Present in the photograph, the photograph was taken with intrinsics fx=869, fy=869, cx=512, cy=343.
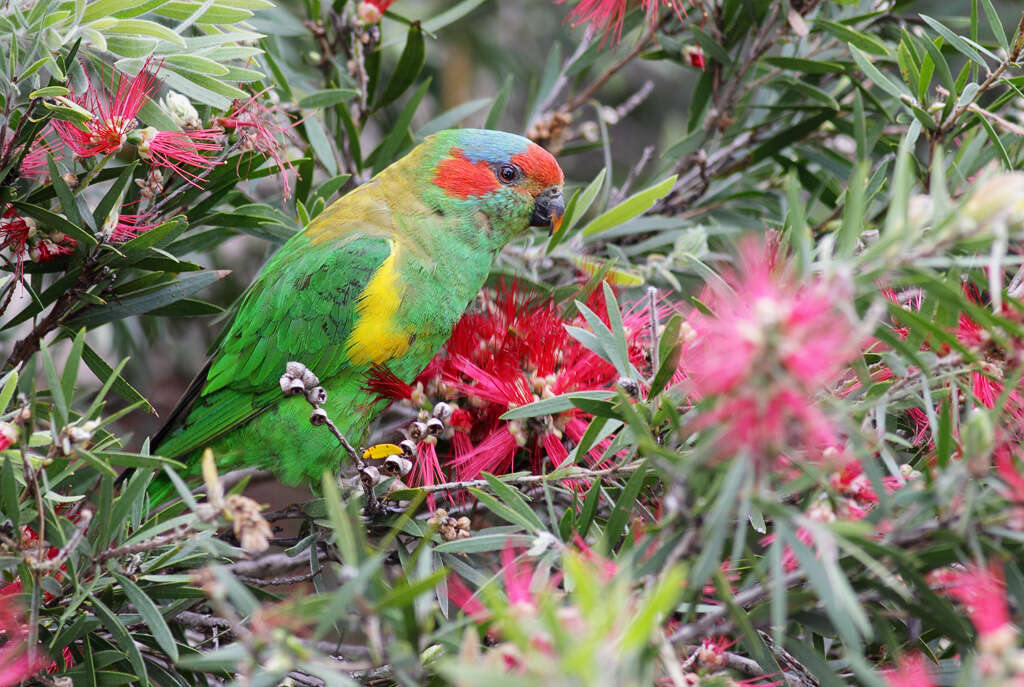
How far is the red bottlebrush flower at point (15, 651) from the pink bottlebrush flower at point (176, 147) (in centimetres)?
71

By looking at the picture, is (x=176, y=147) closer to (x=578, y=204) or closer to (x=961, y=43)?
(x=578, y=204)

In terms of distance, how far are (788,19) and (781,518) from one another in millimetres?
1422

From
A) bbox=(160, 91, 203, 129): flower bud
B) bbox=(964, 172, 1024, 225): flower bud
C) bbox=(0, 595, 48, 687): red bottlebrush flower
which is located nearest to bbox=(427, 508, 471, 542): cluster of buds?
bbox=(0, 595, 48, 687): red bottlebrush flower

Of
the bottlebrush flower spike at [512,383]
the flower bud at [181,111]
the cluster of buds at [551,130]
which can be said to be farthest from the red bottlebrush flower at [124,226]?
the cluster of buds at [551,130]

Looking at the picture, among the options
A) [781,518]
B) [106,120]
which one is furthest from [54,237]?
[781,518]

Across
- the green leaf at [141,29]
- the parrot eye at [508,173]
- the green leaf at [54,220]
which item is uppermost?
the green leaf at [141,29]

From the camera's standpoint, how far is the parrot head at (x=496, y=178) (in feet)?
6.28

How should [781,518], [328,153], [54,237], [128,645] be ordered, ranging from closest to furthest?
[781,518], [128,645], [54,237], [328,153]

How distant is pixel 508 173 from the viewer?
1924 mm

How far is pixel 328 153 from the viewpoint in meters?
1.97

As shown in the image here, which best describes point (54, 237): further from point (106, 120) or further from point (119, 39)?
point (119, 39)

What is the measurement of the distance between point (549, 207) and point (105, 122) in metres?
0.92

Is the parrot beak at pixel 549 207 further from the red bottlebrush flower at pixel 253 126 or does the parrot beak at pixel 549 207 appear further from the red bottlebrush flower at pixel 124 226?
the red bottlebrush flower at pixel 124 226

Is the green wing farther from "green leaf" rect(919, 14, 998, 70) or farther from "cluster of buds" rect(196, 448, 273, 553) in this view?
"green leaf" rect(919, 14, 998, 70)
